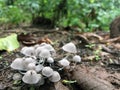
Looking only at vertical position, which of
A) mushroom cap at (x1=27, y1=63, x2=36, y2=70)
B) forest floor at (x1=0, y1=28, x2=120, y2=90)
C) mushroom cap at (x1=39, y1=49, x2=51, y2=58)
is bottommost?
forest floor at (x1=0, y1=28, x2=120, y2=90)

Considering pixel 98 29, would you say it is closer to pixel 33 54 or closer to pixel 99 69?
pixel 99 69

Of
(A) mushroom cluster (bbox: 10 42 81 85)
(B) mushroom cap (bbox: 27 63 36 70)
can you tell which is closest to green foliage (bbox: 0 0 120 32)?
(A) mushroom cluster (bbox: 10 42 81 85)

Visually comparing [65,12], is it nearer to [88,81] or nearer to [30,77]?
[88,81]

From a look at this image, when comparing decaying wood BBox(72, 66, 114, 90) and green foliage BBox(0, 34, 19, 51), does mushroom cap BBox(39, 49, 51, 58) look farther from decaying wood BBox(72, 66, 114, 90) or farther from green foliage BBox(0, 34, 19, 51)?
green foliage BBox(0, 34, 19, 51)

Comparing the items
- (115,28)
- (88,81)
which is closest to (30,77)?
(88,81)

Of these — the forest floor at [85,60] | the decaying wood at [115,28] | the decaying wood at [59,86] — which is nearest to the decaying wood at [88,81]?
the forest floor at [85,60]

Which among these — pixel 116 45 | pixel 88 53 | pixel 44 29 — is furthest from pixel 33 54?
pixel 44 29
